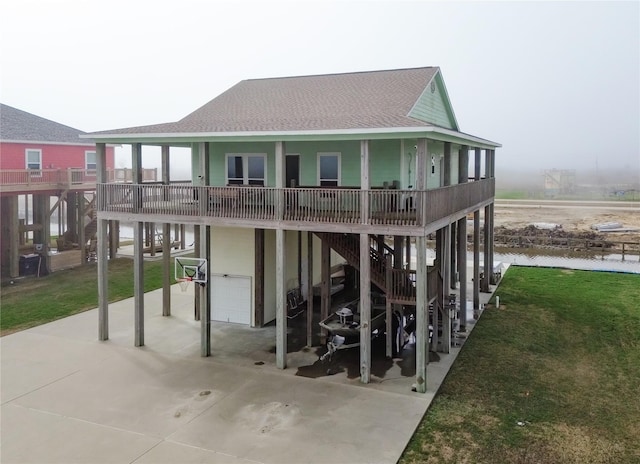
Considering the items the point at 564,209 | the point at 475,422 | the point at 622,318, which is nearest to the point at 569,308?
the point at 622,318

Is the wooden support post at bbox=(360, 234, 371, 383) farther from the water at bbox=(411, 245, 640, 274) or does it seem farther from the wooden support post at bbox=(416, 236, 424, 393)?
the water at bbox=(411, 245, 640, 274)

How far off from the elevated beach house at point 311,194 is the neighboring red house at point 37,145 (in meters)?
11.0

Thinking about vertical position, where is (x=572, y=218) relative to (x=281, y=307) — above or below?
above

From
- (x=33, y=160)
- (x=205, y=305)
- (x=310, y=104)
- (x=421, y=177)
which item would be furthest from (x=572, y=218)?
(x=205, y=305)

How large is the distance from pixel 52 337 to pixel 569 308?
17.6 meters

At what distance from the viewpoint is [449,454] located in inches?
396

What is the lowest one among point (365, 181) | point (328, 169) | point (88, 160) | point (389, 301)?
point (389, 301)

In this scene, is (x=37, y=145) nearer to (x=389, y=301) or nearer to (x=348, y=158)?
(x=348, y=158)

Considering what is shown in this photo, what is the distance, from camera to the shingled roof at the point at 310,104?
582 inches

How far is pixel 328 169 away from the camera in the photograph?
666 inches

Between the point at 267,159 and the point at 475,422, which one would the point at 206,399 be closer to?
the point at 475,422

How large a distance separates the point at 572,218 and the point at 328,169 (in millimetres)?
48784

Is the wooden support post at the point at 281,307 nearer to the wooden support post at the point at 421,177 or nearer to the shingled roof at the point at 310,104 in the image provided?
the shingled roof at the point at 310,104

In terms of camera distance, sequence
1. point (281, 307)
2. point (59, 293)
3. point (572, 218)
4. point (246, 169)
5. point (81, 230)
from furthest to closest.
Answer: point (572, 218), point (81, 230), point (59, 293), point (246, 169), point (281, 307)
